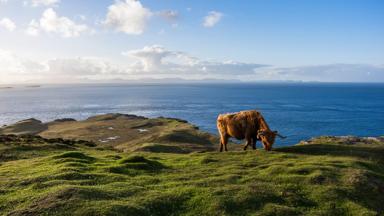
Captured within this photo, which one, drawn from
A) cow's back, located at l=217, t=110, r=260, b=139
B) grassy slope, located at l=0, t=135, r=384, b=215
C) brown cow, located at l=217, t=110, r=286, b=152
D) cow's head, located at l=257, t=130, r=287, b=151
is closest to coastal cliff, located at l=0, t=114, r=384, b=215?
grassy slope, located at l=0, t=135, r=384, b=215

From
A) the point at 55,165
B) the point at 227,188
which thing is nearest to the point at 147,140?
the point at 55,165

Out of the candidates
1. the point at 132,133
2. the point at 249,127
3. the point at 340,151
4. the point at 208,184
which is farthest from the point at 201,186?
the point at 132,133

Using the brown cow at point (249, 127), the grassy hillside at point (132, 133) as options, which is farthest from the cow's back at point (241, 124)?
the grassy hillside at point (132, 133)

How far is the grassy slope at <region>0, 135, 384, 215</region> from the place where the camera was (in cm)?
1697

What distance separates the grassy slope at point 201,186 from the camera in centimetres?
1697

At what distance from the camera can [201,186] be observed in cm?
2017

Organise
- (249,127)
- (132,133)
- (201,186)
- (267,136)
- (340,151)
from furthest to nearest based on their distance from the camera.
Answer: (132,133)
(340,151)
(249,127)
(267,136)
(201,186)

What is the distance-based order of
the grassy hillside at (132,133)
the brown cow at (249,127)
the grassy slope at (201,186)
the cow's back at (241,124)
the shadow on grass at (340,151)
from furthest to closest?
the grassy hillside at (132,133), the cow's back at (241,124), the shadow on grass at (340,151), the brown cow at (249,127), the grassy slope at (201,186)

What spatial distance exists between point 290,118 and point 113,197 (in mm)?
121550

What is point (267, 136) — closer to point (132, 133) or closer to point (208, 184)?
point (208, 184)

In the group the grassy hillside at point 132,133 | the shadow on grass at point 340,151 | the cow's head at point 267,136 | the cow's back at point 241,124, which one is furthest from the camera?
the grassy hillside at point 132,133

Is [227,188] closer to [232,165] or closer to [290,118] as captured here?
[232,165]

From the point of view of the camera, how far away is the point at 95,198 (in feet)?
57.3

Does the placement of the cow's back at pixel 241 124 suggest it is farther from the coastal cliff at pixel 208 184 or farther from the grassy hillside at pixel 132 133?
the grassy hillside at pixel 132 133
